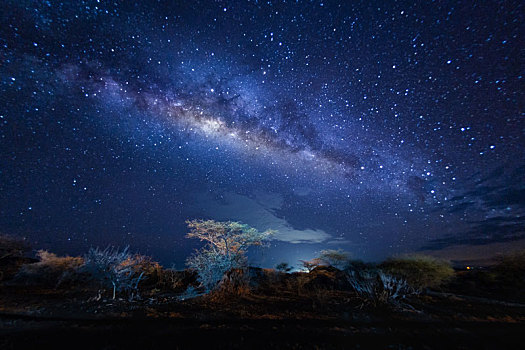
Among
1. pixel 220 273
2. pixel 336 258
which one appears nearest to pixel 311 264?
pixel 336 258

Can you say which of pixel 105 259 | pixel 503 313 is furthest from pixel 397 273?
pixel 105 259

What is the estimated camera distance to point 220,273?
39.4 ft

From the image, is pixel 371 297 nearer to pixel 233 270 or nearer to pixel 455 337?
pixel 455 337

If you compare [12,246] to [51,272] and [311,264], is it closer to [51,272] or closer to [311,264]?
[51,272]

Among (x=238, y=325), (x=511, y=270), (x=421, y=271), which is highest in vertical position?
(x=511, y=270)

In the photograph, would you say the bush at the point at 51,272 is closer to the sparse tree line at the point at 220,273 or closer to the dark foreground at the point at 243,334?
the sparse tree line at the point at 220,273

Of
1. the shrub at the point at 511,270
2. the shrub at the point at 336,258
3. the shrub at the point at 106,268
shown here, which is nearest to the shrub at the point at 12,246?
the shrub at the point at 106,268

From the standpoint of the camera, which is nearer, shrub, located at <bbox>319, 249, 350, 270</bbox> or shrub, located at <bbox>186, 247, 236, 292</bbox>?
shrub, located at <bbox>186, 247, 236, 292</bbox>

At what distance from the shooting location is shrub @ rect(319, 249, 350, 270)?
21641 mm

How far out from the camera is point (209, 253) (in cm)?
1282

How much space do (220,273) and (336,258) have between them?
1604cm

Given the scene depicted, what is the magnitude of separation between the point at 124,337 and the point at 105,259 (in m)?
6.43

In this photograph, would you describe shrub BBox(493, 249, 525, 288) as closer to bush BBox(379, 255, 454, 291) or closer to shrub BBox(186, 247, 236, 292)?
bush BBox(379, 255, 454, 291)

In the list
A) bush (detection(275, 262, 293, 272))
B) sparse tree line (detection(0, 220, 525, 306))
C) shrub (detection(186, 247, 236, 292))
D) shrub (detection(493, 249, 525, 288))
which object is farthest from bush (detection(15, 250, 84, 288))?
shrub (detection(493, 249, 525, 288))
